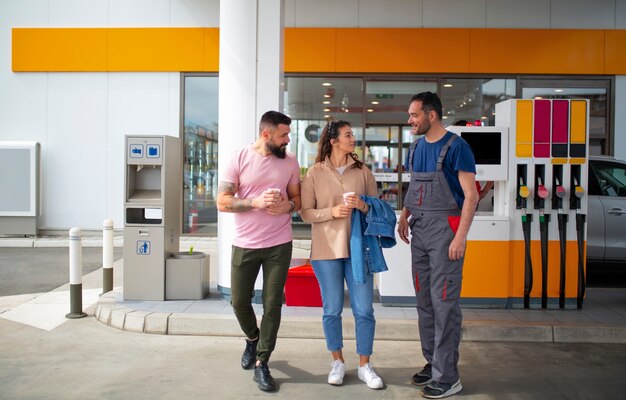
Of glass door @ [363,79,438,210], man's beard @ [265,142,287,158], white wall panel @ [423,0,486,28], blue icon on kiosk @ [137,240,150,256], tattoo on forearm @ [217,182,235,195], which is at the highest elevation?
white wall panel @ [423,0,486,28]

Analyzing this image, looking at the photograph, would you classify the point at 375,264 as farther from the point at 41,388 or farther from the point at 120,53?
the point at 120,53

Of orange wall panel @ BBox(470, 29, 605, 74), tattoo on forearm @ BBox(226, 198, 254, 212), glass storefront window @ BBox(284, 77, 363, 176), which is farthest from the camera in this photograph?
glass storefront window @ BBox(284, 77, 363, 176)

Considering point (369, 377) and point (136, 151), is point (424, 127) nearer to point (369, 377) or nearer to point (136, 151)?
point (369, 377)

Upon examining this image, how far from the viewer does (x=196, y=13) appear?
14.2 metres

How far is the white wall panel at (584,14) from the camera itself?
13.9 metres

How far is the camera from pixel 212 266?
11.1 meters

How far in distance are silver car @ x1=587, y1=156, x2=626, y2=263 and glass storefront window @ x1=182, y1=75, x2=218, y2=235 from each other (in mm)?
7932

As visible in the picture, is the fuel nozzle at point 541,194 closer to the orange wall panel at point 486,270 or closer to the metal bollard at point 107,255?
the orange wall panel at point 486,270

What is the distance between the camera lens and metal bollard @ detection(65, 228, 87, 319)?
7.03 meters

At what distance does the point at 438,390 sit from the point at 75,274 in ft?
13.7

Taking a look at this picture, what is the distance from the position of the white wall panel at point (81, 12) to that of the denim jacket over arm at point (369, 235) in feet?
37.3

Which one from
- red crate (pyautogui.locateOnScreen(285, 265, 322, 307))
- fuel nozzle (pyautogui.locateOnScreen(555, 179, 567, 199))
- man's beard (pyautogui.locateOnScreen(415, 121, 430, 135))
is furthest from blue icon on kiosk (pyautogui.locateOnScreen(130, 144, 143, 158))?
fuel nozzle (pyautogui.locateOnScreen(555, 179, 567, 199))

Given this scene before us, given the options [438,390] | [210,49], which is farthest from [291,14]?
[438,390]

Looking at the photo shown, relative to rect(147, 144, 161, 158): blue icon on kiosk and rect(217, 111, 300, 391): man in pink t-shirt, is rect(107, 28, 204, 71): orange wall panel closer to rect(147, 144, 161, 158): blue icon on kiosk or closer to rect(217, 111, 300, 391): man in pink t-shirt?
rect(147, 144, 161, 158): blue icon on kiosk
